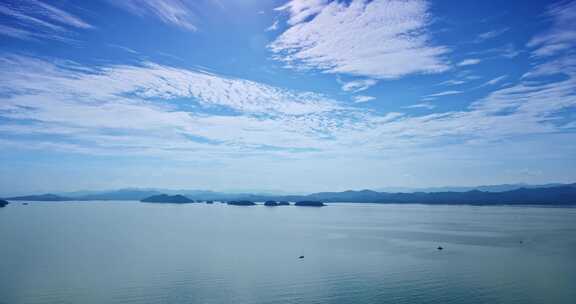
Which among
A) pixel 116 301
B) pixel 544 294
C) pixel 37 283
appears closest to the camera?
pixel 116 301

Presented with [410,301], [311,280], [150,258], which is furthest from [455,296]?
[150,258]

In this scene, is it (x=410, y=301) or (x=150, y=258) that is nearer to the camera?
(x=410, y=301)

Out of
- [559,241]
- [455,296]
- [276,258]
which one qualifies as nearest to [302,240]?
[276,258]

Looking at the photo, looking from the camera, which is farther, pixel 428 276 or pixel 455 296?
pixel 428 276

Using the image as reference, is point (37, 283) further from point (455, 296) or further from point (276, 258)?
point (455, 296)

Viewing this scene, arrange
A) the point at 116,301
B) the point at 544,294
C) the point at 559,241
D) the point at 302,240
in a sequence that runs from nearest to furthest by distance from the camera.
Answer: the point at 116,301 → the point at 544,294 → the point at 559,241 → the point at 302,240

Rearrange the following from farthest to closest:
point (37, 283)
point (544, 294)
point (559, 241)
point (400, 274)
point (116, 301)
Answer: point (559, 241)
point (400, 274)
point (37, 283)
point (544, 294)
point (116, 301)

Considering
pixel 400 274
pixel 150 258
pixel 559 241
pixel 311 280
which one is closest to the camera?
pixel 311 280

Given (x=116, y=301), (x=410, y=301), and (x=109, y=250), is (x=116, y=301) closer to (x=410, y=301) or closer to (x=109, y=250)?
(x=410, y=301)
